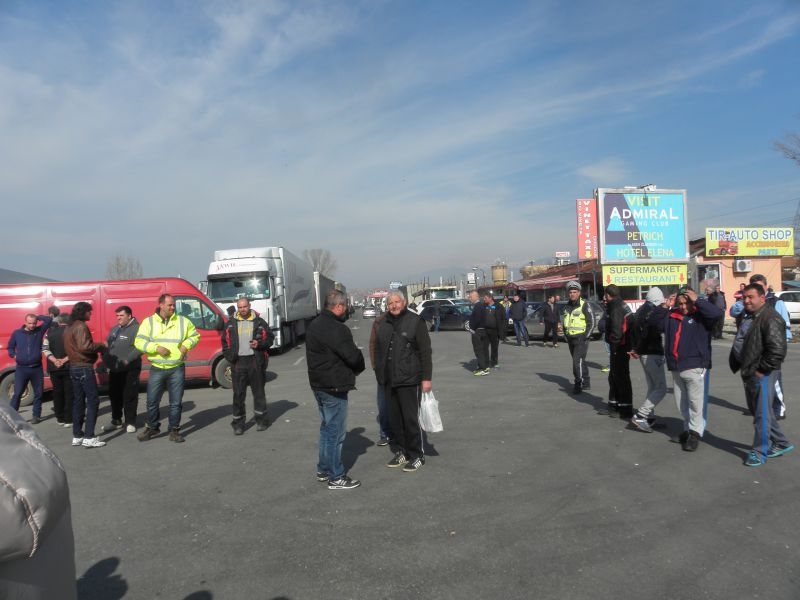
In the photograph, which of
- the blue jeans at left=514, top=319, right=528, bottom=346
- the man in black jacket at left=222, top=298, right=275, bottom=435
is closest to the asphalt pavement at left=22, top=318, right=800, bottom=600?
the man in black jacket at left=222, top=298, right=275, bottom=435

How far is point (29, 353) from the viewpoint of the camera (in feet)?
28.0

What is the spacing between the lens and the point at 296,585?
3412 millimetres

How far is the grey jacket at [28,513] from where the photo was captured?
1.38 metres

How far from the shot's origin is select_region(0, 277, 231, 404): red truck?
37.0ft

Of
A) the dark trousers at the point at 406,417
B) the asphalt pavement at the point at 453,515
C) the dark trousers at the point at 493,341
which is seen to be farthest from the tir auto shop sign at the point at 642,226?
the dark trousers at the point at 406,417

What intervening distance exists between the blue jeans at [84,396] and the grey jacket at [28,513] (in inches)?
239

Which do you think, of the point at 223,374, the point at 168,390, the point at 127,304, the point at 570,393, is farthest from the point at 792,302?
the point at 168,390

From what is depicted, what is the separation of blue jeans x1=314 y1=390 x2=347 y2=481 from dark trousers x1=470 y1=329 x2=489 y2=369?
7656mm

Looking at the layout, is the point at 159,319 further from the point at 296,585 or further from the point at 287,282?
the point at 287,282

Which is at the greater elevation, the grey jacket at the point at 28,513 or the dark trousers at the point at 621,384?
the grey jacket at the point at 28,513

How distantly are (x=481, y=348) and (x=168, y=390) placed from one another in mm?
7210

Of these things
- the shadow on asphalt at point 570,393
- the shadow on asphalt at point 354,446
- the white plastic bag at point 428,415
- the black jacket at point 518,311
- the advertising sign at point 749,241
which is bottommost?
the shadow on asphalt at point 570,393

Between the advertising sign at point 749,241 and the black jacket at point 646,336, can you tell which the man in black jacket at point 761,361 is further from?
the advertising sign at point 749,241

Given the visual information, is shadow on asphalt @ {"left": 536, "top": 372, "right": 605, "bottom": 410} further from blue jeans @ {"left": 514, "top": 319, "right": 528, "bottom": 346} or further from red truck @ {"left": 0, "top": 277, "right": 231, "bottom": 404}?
blue jeans @ {"left": 514, "top": 319, "right": 528, "bottom": 346}
